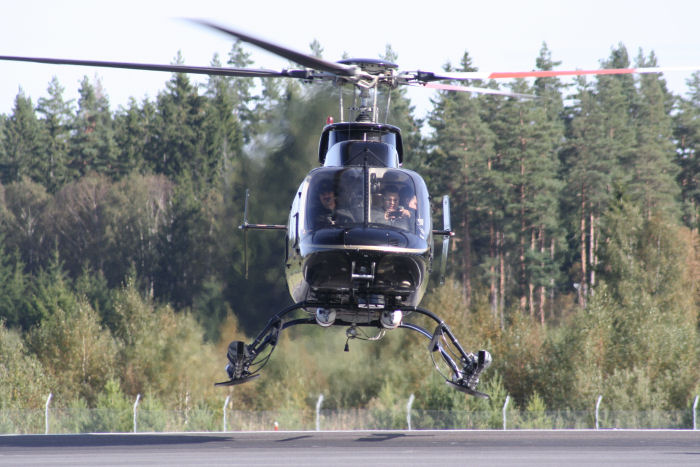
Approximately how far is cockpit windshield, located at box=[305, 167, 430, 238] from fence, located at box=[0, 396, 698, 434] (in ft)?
62.8

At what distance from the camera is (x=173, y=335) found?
41.7 metres

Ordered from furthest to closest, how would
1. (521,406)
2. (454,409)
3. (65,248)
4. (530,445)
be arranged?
1. (65,248)
2. (521,406)
3. (454,409)
4. (530,445)

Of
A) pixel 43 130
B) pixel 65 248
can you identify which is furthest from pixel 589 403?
pixel 43 130

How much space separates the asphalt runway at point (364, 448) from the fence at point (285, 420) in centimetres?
196

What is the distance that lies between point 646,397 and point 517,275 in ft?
104

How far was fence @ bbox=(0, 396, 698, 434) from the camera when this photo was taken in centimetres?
3278

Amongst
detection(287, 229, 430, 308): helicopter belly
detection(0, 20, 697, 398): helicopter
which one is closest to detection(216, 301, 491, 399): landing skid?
detection(0, 20, 697, 398): helicopter

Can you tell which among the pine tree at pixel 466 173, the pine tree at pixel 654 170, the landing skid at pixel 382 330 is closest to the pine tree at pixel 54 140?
the pine tree at pixel 466 173

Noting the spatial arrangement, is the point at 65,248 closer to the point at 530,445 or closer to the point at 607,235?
the point at 607,235

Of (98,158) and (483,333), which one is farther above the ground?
(98,158)

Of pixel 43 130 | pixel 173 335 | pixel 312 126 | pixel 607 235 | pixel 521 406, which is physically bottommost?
pixel 521 406

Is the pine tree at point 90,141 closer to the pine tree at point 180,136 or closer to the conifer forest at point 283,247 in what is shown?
the conifer forest at point 283,247

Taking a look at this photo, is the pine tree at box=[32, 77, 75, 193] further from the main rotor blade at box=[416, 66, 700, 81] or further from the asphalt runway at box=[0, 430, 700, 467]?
the main rotor blade at box=[416, 66, 700, 81]

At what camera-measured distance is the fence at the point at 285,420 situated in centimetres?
3278
